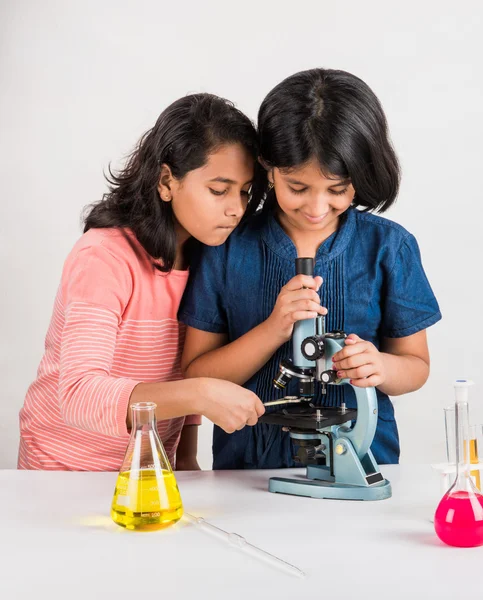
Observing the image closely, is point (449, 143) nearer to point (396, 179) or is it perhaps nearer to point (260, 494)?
point (396, 179)

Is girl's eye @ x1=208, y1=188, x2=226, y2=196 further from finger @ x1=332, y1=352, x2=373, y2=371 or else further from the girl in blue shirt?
finger @ x1=332, y1=352, x2=373, y2=371

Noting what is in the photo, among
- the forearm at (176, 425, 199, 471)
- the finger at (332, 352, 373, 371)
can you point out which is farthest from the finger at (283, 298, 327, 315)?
the forearm at (176, 425, 199, 471)

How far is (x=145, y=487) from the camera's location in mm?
1356

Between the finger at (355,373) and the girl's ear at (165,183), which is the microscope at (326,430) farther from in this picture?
the girl's ear at (165,183)

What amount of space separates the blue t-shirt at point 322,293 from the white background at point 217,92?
1.42m

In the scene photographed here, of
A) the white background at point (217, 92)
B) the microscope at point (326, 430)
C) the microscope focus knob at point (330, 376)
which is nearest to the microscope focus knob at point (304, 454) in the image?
the microscope at point (326, 430)

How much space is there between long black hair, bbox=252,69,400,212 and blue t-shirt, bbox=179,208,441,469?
142 mm

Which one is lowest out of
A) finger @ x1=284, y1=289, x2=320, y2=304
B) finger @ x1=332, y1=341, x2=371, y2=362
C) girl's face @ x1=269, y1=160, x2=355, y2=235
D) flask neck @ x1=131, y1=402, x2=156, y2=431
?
flask neck @ x1=131, y1=402, x2=156, y2=431

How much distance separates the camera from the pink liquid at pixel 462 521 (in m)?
1.27

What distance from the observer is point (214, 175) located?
1825mm

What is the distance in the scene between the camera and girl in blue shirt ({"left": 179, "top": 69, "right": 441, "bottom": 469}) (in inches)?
67.8

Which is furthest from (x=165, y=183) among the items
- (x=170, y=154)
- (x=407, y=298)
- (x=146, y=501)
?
(x=146, y=501)

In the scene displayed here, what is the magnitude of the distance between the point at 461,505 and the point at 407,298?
26.2 inches

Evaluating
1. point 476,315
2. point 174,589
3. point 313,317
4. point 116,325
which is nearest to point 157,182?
point 116,325
